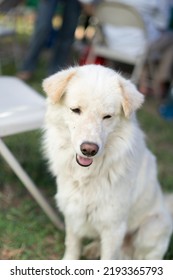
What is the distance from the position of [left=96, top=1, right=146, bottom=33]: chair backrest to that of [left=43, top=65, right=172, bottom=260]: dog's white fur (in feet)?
9.52

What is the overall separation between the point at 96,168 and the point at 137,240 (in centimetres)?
61

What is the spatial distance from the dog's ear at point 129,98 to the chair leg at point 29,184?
3.30 ft

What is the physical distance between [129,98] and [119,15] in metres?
3.21

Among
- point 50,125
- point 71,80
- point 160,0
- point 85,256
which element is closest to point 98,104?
point 71,80

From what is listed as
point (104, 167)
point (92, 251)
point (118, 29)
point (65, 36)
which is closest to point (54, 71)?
point (65, 36)

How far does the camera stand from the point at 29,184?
Answer: 306cm

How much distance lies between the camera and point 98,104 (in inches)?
89.7

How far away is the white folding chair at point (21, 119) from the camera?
2988 mm

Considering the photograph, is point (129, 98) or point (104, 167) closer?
point (129, 98)

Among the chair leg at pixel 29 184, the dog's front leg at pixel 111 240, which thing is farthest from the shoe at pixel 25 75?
the dog's front leg at pixel 111 240

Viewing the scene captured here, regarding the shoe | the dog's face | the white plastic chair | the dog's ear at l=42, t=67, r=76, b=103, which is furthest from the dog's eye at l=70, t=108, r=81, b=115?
the shoe

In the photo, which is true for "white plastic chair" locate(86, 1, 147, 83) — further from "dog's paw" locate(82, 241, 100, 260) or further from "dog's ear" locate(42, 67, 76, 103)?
"dog's ear" locate(42, 67, 76, 103)

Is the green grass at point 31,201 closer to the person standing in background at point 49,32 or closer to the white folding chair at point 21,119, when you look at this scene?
the white folding chair at point 21,119

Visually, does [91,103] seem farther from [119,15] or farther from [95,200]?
[119,15]
